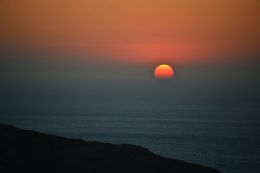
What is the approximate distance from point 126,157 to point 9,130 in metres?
11.4

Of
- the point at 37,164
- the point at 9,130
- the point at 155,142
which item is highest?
A: the point at 155,142

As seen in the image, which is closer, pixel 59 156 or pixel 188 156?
pixel 59 156

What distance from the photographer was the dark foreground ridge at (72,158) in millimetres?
22969

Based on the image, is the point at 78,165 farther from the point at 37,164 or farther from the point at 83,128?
the point at 83,128

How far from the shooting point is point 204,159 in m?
58.8

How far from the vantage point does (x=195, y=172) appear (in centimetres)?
2628

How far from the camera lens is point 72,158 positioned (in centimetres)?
2528

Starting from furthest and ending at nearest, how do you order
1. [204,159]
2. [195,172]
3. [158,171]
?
1. [204,159]
2. [195,172]
3. [158,171]

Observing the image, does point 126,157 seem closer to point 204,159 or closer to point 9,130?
point 9,130

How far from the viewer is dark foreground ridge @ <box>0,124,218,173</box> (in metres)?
23.0

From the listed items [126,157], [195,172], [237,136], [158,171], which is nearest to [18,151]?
[126,157]

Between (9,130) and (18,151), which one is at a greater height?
(9,130)

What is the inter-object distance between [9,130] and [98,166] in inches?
495

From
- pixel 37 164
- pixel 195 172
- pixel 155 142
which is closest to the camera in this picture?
pixel 37 164
